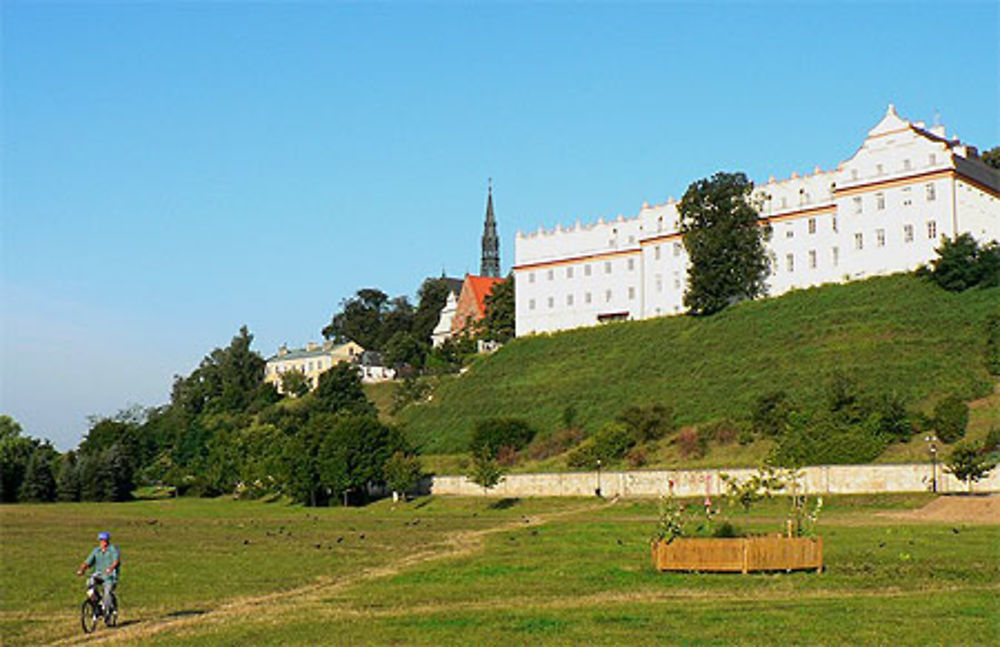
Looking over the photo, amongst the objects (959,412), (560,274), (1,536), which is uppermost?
(560,274)

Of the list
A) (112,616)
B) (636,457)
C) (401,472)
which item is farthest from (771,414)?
(112,616)

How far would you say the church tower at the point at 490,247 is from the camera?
7323 inches

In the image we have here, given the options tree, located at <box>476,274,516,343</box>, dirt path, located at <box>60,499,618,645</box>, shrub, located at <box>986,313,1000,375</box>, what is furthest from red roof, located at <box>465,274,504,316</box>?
dirt path, located at <box>60,499,618,645</box>

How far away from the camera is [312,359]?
179m

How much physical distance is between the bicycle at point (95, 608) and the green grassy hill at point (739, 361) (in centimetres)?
5446

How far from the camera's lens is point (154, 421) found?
6097 inches


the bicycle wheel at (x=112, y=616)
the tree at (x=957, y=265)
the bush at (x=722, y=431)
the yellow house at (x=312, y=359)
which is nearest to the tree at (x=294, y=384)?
the yellow house at (x=312, y=359)

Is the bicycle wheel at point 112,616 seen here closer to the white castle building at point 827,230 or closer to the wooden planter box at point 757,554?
the wooden planter box at point 757,554

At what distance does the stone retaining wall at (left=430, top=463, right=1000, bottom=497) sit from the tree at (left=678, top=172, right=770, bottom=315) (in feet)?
114

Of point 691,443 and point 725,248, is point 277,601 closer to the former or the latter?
point 691,443

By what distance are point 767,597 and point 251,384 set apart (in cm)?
14469

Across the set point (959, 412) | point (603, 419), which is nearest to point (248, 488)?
point (603, 419)

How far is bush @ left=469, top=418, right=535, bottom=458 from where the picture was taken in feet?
269

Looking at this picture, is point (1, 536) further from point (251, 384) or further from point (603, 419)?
point (251, 384)
